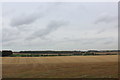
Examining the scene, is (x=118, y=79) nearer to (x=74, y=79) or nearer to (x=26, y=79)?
(x=74, y=79)

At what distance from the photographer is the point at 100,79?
16406mm

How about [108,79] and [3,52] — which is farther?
[3,52]

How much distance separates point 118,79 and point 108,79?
98 centimetres

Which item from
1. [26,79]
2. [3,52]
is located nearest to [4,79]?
[26,79]

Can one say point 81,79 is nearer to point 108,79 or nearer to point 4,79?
point 108,79

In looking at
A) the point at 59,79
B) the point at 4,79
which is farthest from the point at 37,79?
the point at 4,79

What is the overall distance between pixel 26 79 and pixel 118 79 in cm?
849

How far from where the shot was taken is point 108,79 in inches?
639

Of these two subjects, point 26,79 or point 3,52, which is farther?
point 3,52

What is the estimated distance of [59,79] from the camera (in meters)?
16.5

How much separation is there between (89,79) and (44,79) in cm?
411

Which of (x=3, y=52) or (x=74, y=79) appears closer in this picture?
(x=74, y=79)

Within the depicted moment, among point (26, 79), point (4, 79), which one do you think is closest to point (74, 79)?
point (26, 79)

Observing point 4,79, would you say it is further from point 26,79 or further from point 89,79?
point 89,79
